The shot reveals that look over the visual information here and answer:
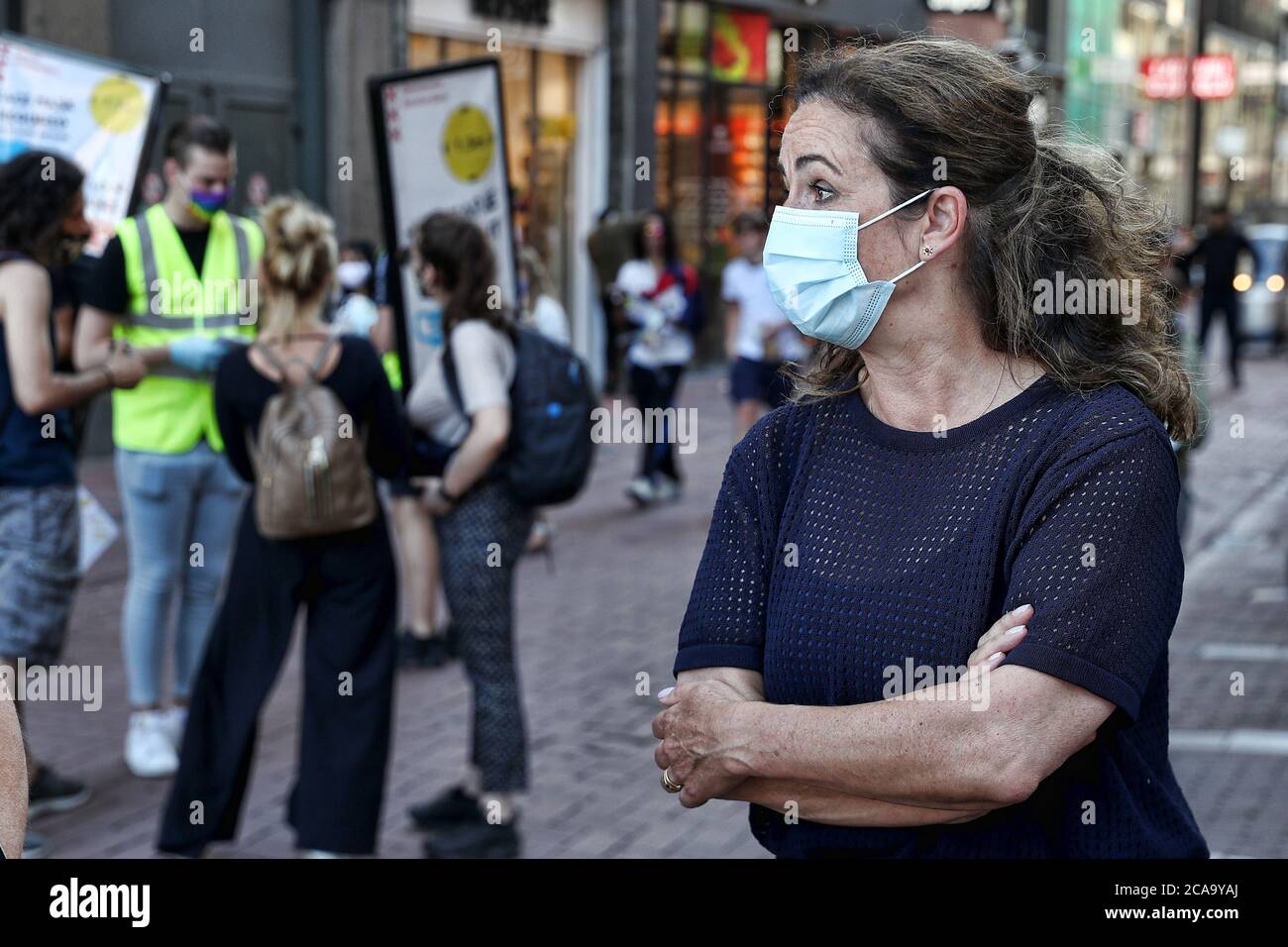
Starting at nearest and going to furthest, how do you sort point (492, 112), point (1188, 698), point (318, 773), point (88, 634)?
1. point (318, 773)
2. point (492, 112)
3. point (1188, 698)
4. point (88, 634)

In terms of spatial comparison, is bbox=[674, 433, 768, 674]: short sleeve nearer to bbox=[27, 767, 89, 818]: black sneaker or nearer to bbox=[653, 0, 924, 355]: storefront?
bbox=[27, 767, 89, 818]: black sneaker

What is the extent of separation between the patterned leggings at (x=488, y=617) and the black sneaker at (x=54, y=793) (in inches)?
56.2

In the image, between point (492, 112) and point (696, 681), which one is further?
point (492, 112)

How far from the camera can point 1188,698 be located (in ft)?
21.9

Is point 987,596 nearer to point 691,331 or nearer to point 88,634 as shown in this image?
point 88,634

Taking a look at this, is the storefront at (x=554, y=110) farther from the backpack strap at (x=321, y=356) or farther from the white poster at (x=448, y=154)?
the backpack strap at (x=321, y=356)

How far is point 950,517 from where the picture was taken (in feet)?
6.79

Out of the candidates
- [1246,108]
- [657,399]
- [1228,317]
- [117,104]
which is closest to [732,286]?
[657,399]

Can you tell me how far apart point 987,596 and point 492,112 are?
13.7 feet

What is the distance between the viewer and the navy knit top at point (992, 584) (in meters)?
1.96

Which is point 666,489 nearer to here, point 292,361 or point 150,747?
point 150,747

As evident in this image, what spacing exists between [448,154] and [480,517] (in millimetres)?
1466
